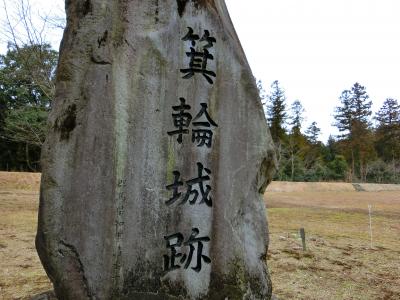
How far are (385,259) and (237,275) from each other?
512cm

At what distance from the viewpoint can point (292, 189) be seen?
27.1 metres

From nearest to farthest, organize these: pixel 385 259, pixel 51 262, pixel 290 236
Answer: pixel 51 262 → pixel 385 259 → pixel 290 236

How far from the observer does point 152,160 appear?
3584mm

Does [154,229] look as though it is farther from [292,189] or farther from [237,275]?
[292,189]

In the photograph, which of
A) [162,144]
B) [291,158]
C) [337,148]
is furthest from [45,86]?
[337,148]

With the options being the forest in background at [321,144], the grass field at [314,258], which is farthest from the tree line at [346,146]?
the grass field at [314,258]

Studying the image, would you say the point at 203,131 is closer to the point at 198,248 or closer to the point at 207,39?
the point at 207,39

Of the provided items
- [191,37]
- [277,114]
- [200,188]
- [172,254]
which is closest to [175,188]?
[200,188]

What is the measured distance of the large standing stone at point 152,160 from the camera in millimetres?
3416

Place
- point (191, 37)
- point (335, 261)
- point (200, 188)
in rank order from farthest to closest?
point (335, 261), point (191, 37), point (200, 188)

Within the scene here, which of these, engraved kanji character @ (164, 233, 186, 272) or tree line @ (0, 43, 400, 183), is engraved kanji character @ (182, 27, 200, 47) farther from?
tree line @ (0, 43, 400, 183)

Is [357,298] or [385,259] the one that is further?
[385,259]

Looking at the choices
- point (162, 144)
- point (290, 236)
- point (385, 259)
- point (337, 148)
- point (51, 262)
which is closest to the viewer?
point (51, 262)

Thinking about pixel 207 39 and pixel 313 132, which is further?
→ pixel 313 132
